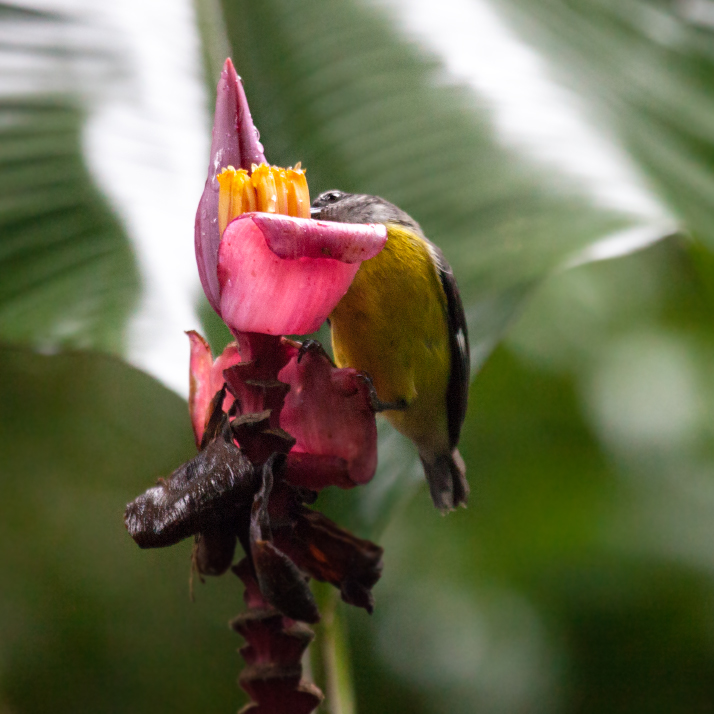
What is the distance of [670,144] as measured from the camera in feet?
2.58

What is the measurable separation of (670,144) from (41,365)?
1.29 metres

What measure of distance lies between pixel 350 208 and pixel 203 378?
1.33 feet

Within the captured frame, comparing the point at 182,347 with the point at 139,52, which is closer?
the point at 182,347

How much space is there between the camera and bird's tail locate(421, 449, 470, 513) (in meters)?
0.73

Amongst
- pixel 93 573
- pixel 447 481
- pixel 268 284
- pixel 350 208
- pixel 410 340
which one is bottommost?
pixel 93 573

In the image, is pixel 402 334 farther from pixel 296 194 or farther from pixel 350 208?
pixel 296 194

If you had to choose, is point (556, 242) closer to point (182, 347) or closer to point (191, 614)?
point (182, 347)

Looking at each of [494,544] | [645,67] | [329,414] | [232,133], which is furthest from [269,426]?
[494,544]

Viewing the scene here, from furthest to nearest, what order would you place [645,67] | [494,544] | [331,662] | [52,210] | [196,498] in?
[494,544] < [645,67] < [52,210] < [331,662] < [196,498]

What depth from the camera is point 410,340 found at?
0.80m

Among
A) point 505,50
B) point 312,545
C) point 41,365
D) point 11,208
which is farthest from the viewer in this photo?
point 41,365

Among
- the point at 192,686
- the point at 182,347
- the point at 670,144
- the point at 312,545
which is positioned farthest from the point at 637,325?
the point at 312,545

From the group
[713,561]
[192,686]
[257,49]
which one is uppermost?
[257,49]

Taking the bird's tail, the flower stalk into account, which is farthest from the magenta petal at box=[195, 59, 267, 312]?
the bird's tail
